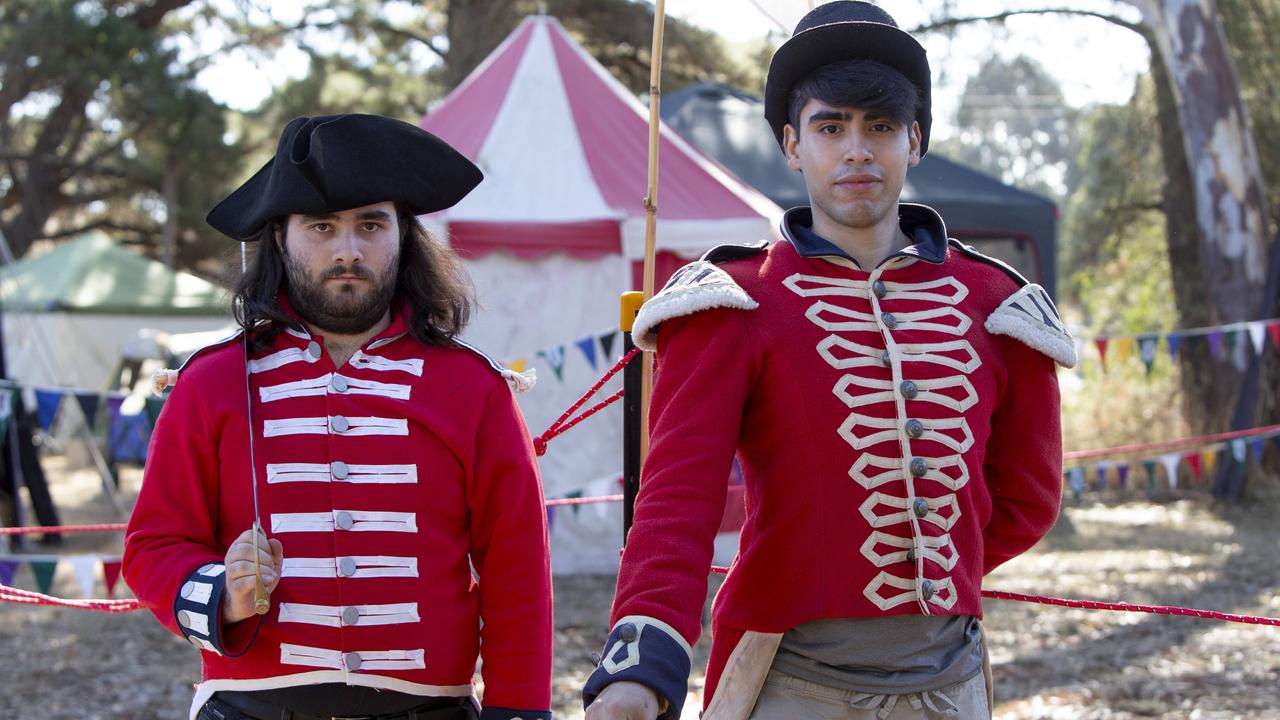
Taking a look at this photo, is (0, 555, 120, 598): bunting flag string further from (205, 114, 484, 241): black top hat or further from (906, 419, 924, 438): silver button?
(906, 419, 924, 438): silver button

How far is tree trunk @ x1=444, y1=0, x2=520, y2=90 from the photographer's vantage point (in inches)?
477

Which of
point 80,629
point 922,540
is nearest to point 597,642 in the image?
point 80,629

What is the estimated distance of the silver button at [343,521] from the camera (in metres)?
2.08

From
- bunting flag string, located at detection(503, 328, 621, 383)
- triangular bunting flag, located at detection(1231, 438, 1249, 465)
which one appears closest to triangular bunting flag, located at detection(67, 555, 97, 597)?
bunting flag string, located at detection(503, 328, 621, 383)

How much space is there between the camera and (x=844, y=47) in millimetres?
1974

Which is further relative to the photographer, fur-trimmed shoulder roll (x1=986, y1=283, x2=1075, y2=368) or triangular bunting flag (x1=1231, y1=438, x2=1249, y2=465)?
triangular bunting flag (x1=1231, y1=438, x2=1249, y2=465)

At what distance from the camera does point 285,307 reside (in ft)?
7.30

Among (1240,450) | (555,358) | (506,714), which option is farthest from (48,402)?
(1240,450)

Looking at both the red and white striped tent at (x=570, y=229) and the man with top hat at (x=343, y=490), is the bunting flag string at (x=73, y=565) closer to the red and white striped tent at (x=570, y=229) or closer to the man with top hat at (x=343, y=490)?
the man with top hat at (x=343, y=490)

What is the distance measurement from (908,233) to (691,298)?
0.45 meters

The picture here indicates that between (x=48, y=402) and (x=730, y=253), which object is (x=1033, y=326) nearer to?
(x=730, y=253)

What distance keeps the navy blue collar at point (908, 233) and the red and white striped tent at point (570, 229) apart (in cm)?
452

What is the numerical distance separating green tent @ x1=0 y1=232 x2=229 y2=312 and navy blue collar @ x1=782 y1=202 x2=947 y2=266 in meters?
14.4

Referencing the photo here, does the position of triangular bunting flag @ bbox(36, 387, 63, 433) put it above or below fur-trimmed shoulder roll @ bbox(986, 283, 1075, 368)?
below
